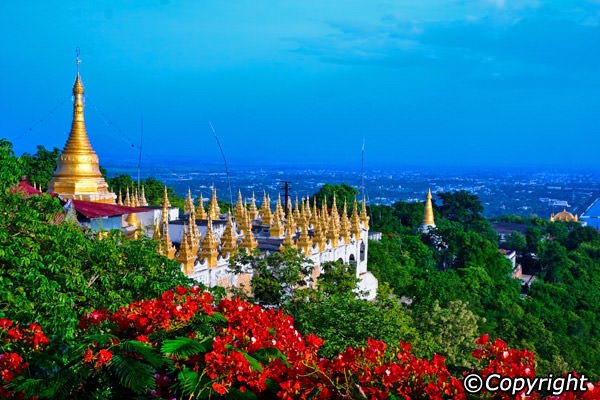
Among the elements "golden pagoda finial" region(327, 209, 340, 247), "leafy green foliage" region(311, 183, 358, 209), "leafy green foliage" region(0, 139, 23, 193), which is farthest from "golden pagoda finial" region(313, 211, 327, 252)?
"leafy green foliage" region(311, 183, 358, 209)

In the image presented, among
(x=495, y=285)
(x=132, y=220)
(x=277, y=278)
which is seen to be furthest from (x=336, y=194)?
(x=277, y=278)

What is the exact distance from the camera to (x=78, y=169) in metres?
32.3

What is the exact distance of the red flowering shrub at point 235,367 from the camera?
7.59 metres

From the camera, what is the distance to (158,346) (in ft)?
27.2

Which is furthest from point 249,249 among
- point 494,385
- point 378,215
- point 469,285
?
point 378,215

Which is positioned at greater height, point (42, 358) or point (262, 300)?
point (42, 358)

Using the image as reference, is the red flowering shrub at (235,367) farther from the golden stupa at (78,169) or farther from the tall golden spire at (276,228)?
the tall golden spire at (276,228)

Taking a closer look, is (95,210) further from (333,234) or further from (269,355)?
(269,355)

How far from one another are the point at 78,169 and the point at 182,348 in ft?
85.9

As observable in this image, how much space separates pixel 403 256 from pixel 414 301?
15.3 meters

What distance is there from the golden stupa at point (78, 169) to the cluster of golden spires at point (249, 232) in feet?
10.7

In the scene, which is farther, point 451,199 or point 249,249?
point 451,199

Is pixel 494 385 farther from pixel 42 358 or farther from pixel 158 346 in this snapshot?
pixel 42 358

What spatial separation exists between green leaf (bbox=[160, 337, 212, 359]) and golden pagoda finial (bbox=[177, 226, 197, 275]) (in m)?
17.0
